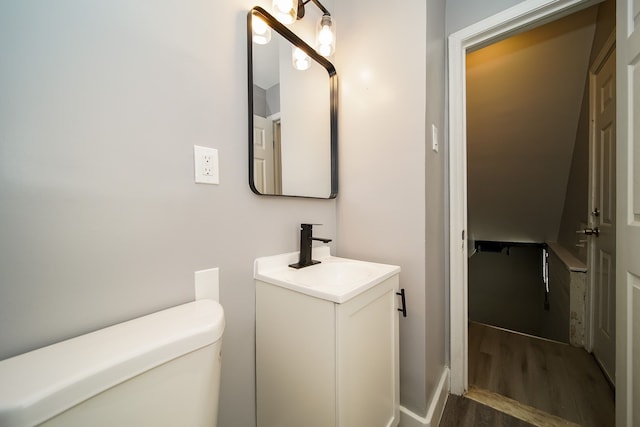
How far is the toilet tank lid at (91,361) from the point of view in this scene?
0.36m

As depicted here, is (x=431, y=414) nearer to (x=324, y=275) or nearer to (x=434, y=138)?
(x=324, y=275)

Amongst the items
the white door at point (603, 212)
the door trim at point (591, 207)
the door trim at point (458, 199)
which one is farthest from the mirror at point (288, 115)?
the door trim at point (591, 207)

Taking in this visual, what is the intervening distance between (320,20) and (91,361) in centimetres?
145

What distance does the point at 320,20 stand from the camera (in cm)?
112

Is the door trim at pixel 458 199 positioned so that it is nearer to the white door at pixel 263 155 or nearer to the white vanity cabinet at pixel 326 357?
the white vanity cabinet at pixel 326 357

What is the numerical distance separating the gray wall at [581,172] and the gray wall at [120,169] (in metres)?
2.21

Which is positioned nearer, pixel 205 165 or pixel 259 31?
pixel 205 165

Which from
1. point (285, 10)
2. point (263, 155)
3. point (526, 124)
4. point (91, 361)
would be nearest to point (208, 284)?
point (91, 361)

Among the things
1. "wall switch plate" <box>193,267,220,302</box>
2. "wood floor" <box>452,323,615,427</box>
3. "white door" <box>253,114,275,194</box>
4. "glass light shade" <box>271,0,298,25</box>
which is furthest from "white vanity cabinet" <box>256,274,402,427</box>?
"glass light shade" <box>271,0,298,25</box>

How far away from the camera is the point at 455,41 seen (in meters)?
1.34

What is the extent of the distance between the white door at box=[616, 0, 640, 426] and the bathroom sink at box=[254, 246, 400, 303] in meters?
0.85

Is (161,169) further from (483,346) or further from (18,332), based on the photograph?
(483,346)

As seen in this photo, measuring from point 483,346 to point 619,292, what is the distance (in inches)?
44.1

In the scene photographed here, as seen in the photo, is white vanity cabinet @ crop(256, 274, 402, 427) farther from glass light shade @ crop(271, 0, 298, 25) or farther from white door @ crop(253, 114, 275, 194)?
glass light shade @ crop(271, 0, 298, 25)
